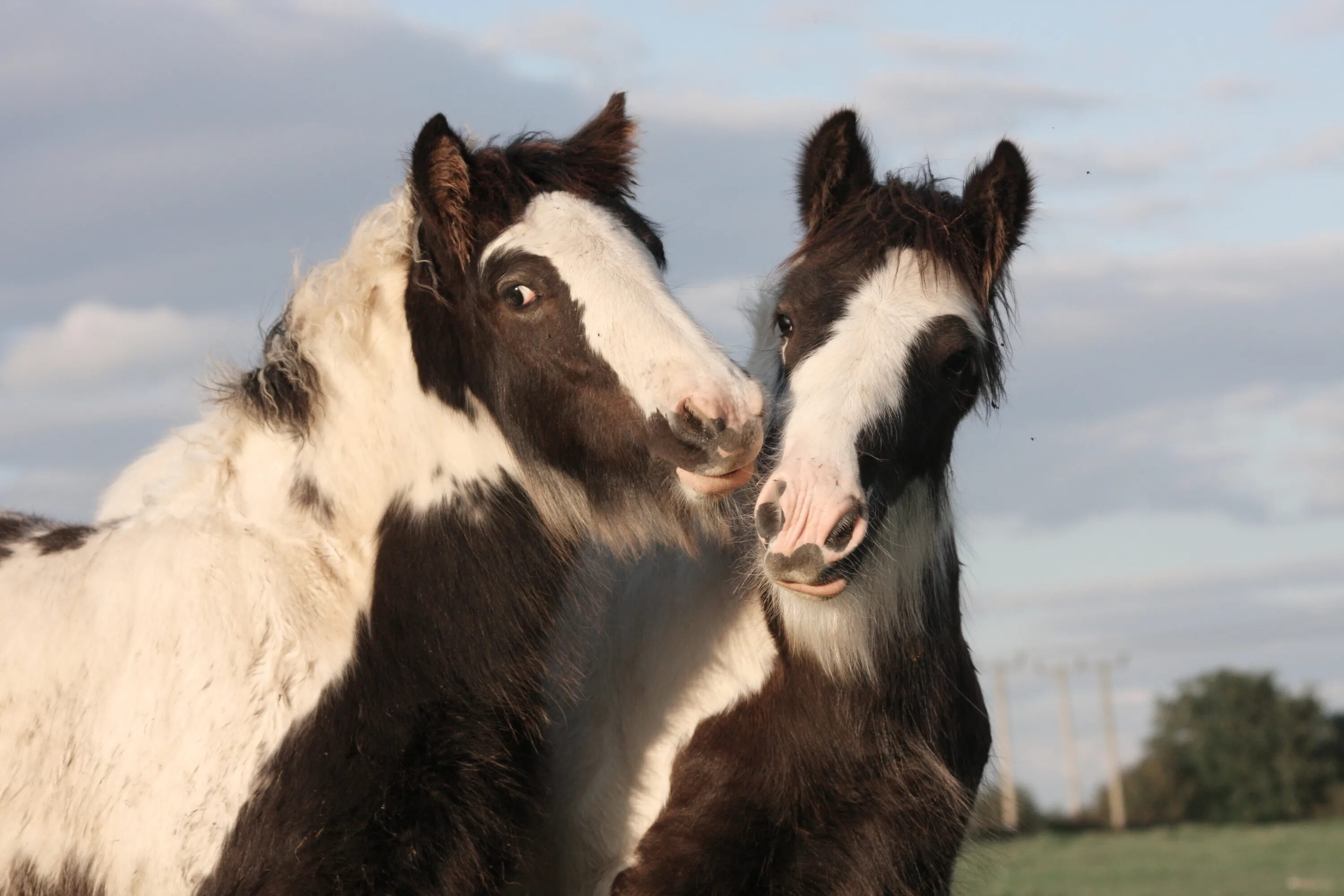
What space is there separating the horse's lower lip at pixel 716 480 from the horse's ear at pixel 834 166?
1.57 m

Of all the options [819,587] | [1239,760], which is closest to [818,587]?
[819,587]

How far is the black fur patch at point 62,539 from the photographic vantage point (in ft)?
16.1

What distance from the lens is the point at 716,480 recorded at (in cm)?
423

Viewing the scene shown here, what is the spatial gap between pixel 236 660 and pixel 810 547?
178 centimetres

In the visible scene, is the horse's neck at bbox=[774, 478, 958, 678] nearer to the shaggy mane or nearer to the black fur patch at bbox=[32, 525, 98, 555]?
the shaggy mane

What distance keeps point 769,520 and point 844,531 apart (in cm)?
23

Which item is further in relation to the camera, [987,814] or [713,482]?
[987,814]

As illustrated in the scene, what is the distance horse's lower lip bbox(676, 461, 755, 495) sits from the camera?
13.8ft

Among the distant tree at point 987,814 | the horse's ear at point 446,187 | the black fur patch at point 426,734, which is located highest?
the horse's ear at point 446,187

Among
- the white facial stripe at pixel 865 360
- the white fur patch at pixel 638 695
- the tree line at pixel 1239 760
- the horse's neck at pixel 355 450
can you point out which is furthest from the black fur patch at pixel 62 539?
the tree line at pixel 1239 760

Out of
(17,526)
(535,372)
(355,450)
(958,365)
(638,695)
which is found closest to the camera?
(535,372)

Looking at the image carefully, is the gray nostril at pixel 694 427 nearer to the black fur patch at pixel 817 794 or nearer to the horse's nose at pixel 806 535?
the horse's nose at pixel 806 535

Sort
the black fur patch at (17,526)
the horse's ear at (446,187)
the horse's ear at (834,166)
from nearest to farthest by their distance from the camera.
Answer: the horse's ear at (446,187)
the black fur patch at (17,526)
the horse's ear at (834,166)

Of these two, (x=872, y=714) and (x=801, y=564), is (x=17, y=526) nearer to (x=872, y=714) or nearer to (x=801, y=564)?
(x=801, y=564)
